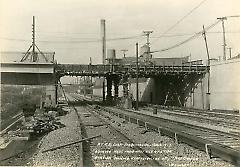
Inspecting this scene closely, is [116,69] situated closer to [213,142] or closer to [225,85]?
[225,85]

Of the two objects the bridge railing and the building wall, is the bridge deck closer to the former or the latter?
the bridge railing

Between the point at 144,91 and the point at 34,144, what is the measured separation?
58794 millimetres

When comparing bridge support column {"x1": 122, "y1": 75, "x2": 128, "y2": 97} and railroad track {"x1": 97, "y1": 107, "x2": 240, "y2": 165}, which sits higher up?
bridge support column {"x1": 122, "y1": 75, "x2": 128, "y2": 97}

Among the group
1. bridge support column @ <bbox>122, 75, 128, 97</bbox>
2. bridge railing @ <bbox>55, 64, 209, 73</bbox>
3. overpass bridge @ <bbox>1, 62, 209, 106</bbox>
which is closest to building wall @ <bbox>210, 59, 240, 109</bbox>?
overpass bridge @ <bbox>1, 62, 209, 106</bbox>

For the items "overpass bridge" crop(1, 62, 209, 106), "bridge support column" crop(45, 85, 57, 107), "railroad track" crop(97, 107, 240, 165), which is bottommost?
"railroad track" crop(97, 107, 240, 165)

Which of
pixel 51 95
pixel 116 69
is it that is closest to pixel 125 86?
pixel 116 69

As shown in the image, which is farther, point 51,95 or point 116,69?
point 116,69

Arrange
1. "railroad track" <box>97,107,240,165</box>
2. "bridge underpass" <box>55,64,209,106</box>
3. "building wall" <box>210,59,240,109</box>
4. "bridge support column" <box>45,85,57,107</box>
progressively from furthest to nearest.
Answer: "bridge underpass" <box>55,64,209,106</box>, "bridge support column" <box>45,85,57,107</box>, "building wall" <box>210,59,240,109</box>, "railroad track" <box>97,107,240,165</box>

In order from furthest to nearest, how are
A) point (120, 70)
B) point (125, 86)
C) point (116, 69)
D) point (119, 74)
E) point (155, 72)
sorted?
point (116, 69) < point (119, 74) < point (120, 70) < point (155, 72) < point (125, 86)

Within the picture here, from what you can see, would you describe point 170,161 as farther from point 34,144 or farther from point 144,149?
point 34,144

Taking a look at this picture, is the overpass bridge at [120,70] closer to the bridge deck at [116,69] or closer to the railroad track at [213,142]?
the bridge deck at [116,69]

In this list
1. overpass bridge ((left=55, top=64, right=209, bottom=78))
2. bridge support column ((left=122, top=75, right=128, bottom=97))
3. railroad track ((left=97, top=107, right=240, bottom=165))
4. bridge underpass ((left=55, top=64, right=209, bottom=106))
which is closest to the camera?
railroad track ((left=97, top=107, right=240, bottom=165))

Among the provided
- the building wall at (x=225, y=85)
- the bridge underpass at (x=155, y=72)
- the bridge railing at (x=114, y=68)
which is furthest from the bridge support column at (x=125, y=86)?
the building wall at (x=225, y=85)

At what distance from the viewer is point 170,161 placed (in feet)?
33.5
